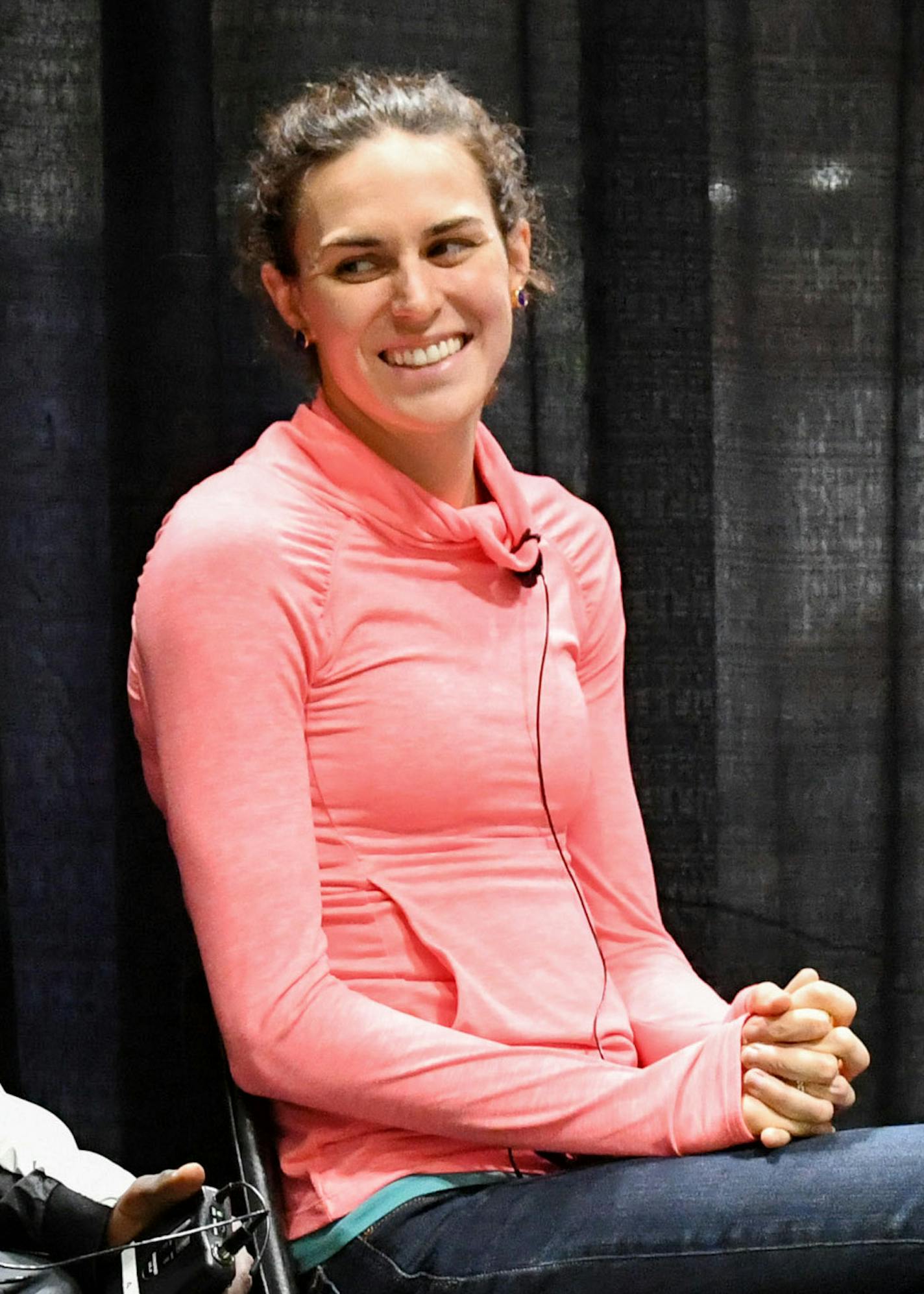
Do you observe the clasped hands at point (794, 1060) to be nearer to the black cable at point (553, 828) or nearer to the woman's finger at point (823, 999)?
the woman's finger at point (823, 999)

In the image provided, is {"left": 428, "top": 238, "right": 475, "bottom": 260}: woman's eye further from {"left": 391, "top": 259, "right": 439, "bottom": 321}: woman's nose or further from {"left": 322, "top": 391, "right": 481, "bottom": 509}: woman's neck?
{"left": 322, "top": 391, "right": 481, "bottom": 509}: woman's neck

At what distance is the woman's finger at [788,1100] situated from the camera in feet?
3.96

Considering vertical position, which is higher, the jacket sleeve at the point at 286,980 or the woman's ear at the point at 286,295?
the woman's ear at the point at 286,295

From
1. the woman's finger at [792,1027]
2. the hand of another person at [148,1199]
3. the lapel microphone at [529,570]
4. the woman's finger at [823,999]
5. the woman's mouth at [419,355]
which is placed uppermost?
the woman's mouth at [419,355]

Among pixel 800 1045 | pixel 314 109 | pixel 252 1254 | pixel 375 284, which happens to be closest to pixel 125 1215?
pixel 252 1254

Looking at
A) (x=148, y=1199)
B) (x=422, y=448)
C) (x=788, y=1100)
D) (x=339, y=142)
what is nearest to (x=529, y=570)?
(x=422, y=448)

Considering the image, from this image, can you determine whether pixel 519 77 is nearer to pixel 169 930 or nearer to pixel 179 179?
pixel 179 179

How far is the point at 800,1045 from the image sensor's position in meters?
1.22

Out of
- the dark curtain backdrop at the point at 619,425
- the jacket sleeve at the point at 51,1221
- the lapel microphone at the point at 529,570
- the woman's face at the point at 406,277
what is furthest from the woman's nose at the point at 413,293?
the jacket sleeve at the point at 51,1221

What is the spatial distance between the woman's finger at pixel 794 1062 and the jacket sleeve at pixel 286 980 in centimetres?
2

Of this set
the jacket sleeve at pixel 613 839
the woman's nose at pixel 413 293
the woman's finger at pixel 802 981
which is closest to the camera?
the woman's finger at pixel 802 981

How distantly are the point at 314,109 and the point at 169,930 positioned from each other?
84 centimetres

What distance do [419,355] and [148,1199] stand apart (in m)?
0.70

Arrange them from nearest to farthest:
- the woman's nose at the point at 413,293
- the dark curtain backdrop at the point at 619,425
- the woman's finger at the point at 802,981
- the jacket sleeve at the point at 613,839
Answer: the woman's finger at the point at 802,981, the woman's nose at the point at 413,293, the jacket sleeve at the point at 613,839, the dark curtain backdrop at the point at 619,425
